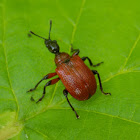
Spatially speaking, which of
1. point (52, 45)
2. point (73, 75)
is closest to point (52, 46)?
point (52, 45)

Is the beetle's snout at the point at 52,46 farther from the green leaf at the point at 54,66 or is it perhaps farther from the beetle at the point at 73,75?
the green leaf at the point at 54,66

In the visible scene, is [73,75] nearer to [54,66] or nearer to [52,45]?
[54,66]

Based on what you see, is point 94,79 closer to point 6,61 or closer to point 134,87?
point 134,87

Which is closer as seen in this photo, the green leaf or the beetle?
the green leaf

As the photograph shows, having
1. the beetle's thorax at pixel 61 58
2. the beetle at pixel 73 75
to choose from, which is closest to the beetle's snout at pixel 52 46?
the beetle at pixel 73 75

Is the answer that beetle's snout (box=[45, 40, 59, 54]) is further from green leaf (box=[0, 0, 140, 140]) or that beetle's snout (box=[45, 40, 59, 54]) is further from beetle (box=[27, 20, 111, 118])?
green leaf (box=[0, 0, 140, 140])

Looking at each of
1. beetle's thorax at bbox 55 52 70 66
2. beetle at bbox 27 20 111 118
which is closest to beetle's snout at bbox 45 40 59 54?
beetle at bbox 27 20 111 118
